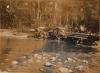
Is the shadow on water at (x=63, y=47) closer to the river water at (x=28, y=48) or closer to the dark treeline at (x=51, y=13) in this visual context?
the river water at (x=28, y=48)

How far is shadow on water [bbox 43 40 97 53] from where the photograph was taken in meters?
2.50

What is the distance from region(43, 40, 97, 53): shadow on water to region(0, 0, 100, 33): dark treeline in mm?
159

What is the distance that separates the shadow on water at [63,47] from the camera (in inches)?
98.3

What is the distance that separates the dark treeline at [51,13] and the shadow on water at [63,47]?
16 centimetres

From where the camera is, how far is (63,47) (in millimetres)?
Result: 2520

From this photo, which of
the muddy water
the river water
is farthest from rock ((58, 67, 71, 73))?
the muddy water

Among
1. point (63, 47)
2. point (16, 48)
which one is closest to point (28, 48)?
point (16, 48)

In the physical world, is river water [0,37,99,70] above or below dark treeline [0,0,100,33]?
below

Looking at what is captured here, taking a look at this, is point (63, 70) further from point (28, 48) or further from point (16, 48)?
point (16, 48)

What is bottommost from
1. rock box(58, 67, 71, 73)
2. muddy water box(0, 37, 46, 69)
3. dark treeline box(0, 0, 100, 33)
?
rock box(58, 67, 71, 73)

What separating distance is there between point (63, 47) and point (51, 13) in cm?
34

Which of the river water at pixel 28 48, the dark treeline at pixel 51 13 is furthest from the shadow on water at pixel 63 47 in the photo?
the dark treeline at pixel 51 13

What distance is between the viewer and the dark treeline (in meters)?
2.50

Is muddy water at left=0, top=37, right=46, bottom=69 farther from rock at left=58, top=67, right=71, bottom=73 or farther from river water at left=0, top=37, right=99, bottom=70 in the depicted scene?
rock at left=58, top=67, right=71, bottom=73
